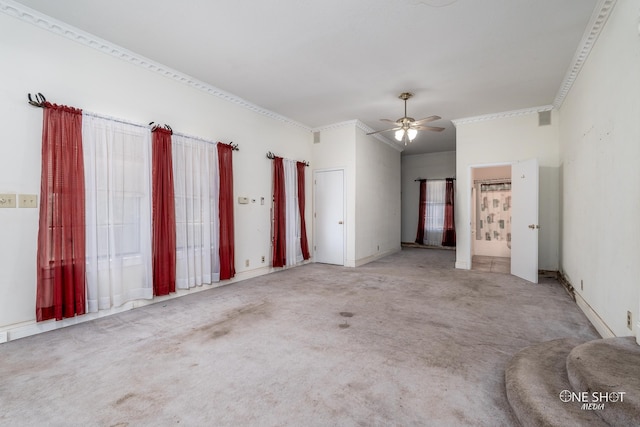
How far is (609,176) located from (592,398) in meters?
2.06

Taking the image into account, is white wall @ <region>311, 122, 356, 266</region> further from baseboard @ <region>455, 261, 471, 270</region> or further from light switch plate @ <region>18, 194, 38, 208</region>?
light switch plate @ <region>18, 194, 38, 208</region>

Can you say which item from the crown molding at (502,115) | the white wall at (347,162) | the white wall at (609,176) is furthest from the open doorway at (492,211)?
the white wall at (609,176)

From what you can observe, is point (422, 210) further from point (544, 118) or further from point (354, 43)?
point (354, 43)

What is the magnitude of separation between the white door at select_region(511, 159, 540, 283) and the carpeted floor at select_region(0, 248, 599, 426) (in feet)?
2.83

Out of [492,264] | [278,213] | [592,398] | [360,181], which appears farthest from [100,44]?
[492,264]

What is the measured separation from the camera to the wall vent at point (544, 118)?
521 centimetres

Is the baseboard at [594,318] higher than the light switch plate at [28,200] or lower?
lower

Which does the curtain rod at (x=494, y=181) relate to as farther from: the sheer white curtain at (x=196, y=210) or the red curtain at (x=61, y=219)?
the red curtain at (x=61, y=219)

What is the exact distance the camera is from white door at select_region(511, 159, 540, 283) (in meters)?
4.79

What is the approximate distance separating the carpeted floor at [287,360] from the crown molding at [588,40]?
9.86ft

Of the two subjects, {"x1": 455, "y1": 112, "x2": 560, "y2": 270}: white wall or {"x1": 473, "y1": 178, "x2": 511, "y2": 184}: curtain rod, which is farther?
{"x1": 473, "y1": 178, "x2": 511, "y2": 184}: curtain rod

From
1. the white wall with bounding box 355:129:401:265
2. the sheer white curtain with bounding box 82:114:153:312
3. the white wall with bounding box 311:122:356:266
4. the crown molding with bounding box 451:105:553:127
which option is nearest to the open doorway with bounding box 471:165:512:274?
the white wall with bounding box 355:129:401:265

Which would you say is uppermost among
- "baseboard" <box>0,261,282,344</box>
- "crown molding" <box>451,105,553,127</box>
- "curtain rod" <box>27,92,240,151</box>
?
"crown molding" <box>451,105,553,127</box>

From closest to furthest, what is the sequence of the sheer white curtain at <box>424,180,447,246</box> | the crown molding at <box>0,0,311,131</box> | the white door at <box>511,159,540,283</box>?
the crown molding at <box>0,0,311,131</box> → the white door at <box>511,159,540,283</box> → the sheer white curtain at <box>424,180,447,246</box>
